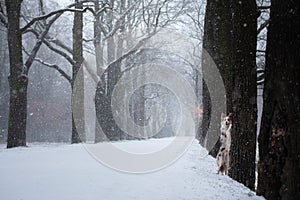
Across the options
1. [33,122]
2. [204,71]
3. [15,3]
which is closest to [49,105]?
[33,122]

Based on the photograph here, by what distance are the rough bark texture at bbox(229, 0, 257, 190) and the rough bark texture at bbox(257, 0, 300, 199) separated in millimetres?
2219

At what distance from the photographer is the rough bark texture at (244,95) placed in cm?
667

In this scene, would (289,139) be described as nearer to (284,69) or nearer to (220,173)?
(284,69)

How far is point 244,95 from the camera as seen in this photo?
680 centimetres

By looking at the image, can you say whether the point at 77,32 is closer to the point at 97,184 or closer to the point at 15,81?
the point at 15,81

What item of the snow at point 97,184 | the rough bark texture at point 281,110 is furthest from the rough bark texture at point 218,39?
the rough bark texture at point 281,110

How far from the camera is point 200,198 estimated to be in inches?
179

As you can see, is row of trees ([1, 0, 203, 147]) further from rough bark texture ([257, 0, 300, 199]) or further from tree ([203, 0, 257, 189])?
rough bark texture ([257, 0, 300, 199])

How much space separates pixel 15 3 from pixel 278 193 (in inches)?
490

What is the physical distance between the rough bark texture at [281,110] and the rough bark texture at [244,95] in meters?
2.22

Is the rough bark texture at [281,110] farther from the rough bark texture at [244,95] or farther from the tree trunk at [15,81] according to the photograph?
the tree trunk at [15,81]

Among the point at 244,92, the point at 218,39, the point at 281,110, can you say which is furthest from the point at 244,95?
the point at 218,39

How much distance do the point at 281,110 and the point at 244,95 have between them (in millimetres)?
2650

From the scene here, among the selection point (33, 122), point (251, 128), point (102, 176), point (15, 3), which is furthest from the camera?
point (33, 122)
